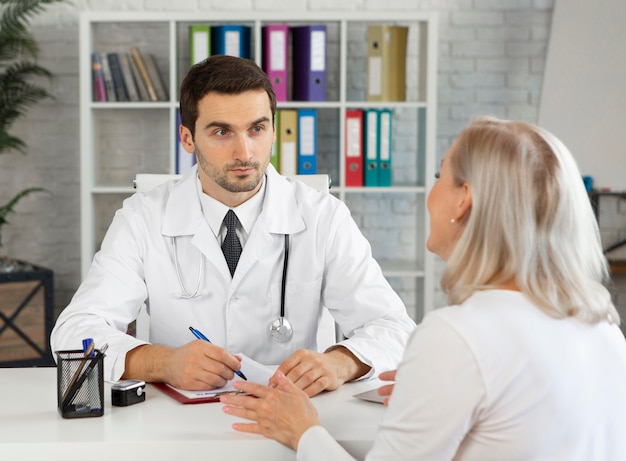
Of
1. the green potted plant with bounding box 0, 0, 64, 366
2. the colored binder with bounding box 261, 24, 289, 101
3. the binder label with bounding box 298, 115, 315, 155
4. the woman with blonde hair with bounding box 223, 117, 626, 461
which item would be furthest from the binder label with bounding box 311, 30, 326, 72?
the woman with blonde hair with bounding box 223, 117, 626, 461

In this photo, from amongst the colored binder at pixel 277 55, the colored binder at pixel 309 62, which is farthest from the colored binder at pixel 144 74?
the colored binder at pixel 309 62

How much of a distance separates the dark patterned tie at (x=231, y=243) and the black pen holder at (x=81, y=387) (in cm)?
61

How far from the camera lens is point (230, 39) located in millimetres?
3473

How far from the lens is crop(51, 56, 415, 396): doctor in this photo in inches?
72.2

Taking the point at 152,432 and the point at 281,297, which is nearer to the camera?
the point at 152,432

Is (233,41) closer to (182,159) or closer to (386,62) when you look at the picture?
(182,159)

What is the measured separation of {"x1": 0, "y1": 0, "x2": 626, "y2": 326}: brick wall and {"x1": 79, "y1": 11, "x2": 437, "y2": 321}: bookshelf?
0.06m

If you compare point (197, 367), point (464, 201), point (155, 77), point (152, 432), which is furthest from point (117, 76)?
point (464, 201)

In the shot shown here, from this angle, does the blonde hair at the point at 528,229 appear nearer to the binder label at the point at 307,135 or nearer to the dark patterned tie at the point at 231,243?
the dark patterned tie at the point at 231,243

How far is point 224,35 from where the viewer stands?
137 inches

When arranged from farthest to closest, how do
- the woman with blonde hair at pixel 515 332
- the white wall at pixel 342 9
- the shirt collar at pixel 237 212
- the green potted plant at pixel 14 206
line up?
the white wall at pixel 342 9
the green potted plant at pixel 14 206
the shirt collar at pixel 237 212
the woman with blonde hair at pixel 515 332

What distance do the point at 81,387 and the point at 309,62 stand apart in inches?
97.1

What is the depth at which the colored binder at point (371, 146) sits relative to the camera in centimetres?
352

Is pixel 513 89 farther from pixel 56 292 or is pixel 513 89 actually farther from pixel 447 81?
pixel 56 292
